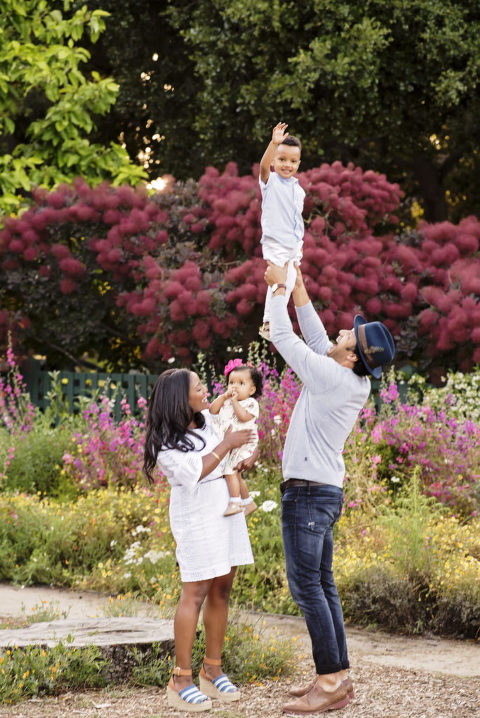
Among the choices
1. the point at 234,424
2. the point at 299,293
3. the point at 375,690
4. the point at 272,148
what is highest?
the point at 272,148

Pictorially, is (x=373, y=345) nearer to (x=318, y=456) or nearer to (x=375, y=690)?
(x=318, y=456)

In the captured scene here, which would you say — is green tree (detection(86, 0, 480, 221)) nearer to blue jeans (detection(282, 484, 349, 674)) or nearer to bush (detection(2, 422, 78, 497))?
bush (detection(2, 422, 78, 497))

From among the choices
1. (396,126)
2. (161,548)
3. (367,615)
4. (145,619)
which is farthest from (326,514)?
(396,126)

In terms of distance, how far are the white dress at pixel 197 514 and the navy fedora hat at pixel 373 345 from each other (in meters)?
0.79

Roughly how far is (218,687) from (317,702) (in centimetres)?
45

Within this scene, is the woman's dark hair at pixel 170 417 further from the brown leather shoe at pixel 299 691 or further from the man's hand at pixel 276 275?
the brown leather shoe at pixel 299 691

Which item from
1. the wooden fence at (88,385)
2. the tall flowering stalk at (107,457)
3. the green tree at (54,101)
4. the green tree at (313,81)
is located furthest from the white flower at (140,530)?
the green tree at (313,81)

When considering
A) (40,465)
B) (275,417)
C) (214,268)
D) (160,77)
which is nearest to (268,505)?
(275,417)

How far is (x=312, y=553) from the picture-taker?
4031mm

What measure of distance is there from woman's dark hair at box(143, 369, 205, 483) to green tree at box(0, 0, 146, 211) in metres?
7.72

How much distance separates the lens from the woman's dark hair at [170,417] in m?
4.07

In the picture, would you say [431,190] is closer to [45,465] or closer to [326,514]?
[45,465]

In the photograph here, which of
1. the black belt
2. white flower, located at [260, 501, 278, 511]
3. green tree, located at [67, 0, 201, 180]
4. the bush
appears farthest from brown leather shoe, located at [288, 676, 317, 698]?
green tree, located at [67, 0, 201, 180]

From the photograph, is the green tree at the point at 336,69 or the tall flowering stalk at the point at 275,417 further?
the green tree at the point at 336,69
